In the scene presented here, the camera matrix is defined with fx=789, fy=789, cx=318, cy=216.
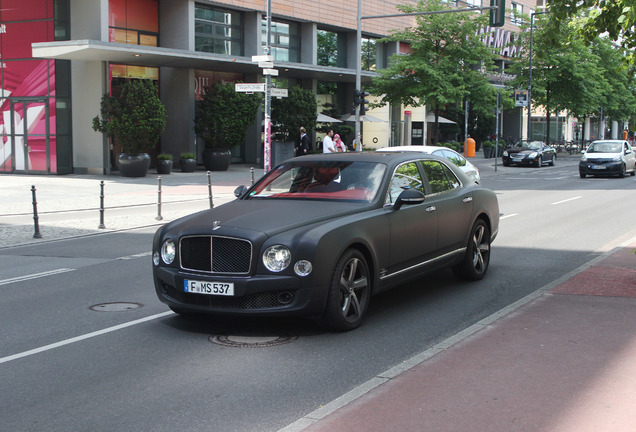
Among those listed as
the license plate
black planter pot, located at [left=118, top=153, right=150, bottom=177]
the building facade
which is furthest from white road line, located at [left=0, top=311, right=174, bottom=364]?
black planter pot, located at [left=118, top=153, right=150, bottom=177]

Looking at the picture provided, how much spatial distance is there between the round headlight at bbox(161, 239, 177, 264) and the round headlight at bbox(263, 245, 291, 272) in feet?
3.19

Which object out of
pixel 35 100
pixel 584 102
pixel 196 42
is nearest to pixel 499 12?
pixel 196 42

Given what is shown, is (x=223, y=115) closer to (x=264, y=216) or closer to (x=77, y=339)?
(x=264, y=216)

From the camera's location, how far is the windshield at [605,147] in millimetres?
33844

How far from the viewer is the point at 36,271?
10.8m

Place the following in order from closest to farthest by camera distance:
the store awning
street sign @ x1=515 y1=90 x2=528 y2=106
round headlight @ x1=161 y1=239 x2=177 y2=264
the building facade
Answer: round headlight @ x1=161 y1=239 x2=177 y2=264
the store awning
the building facade
street sign @ x1=515 y1=90 x2=528 y2=106

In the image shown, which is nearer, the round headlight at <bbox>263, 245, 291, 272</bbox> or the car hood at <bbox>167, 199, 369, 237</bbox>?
the round headlight at <bbox>263, 245, 291, 272</bbox>

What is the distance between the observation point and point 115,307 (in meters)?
8.23

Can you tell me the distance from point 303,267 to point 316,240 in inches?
9.9

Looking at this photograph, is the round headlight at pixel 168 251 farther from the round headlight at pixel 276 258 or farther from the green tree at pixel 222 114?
the green tree at pixel 222 114

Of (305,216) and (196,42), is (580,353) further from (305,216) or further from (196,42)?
(196,42)

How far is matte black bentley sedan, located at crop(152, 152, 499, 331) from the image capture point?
659 cm

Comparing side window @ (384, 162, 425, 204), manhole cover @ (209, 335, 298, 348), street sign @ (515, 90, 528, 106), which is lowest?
manhole cover @ (209, 335, 298, 348)

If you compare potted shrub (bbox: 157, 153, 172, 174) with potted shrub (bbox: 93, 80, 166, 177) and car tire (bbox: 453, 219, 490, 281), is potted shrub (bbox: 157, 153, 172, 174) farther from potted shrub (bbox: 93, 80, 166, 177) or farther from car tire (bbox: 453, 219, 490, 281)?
car tire (bbox: 453, 219, 490, 281)
